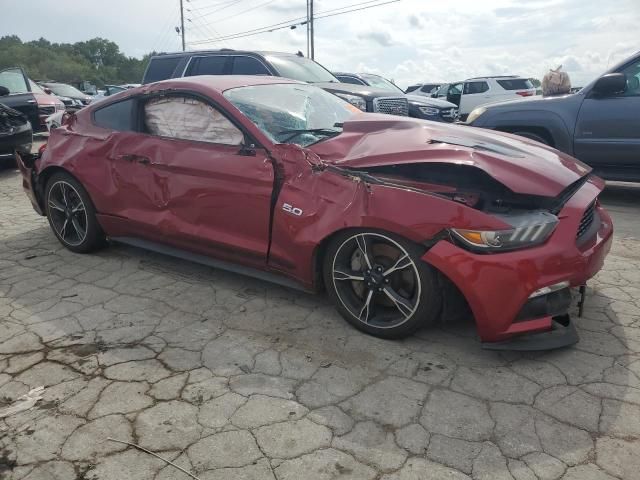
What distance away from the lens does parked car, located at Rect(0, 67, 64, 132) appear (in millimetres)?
10633

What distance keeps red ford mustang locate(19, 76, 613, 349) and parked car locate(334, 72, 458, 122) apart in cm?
654

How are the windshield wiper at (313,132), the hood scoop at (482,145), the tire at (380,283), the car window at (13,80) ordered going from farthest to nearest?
the car window at (13,80), the windshield wiper at (313,132), the hood scoop at (482,145), the tire at (380,283)

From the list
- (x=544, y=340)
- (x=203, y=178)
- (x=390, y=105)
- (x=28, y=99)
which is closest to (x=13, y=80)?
(x=28, y=99)

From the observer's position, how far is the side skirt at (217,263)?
331 centimetres

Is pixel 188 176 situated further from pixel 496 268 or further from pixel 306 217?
pixel 496 268

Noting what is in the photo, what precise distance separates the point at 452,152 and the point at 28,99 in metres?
10.8

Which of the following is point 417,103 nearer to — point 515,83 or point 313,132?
point 313,132

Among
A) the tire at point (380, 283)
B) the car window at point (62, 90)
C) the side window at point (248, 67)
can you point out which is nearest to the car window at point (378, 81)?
the side window at point (248, 67)

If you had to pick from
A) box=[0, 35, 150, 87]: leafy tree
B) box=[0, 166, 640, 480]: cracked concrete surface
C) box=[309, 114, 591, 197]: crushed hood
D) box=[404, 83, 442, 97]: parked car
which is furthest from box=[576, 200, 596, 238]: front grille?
box=[0, 35, 150, 87]: leafy tree

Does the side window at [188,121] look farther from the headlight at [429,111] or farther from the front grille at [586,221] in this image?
the headlight at [429,111]

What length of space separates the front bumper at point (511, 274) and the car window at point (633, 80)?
12.7ft

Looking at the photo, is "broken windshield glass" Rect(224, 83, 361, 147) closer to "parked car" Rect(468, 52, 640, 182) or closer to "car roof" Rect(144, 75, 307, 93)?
"car roof" Rect(144, 75, 307, 93)

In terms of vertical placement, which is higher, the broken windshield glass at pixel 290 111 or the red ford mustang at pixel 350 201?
the broken windshield glass at pixel 290 111

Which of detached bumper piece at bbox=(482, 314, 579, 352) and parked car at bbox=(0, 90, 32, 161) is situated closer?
detached bumper piece at bbox=(482, 314, 579, 352)
